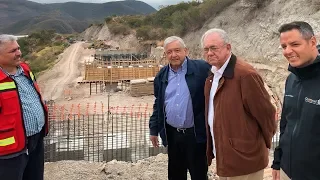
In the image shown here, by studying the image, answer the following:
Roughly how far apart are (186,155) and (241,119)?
91 centimetres

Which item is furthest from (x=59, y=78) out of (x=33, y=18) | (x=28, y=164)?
(x=33, y=18)

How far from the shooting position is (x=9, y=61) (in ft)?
8.36

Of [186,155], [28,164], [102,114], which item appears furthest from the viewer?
[102,114]

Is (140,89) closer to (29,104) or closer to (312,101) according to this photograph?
(29,104)

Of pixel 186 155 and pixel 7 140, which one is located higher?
pixel 7 140

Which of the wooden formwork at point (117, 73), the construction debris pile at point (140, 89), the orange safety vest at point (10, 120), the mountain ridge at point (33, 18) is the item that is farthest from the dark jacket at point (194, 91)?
the mountain ridge at point (33, 18)

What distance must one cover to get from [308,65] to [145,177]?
9.94ft

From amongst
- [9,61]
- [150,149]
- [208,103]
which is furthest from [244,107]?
[150,149]

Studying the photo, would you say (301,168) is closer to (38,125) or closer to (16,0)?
(38,125)

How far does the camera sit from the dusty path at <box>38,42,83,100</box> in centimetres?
1878

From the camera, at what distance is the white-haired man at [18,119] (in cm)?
240

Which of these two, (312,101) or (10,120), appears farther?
(10,120)

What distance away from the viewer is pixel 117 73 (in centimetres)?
1861

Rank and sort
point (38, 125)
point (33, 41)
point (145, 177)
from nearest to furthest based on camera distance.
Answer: point (38, 125) < point (145, 177) < point (33, 41)
